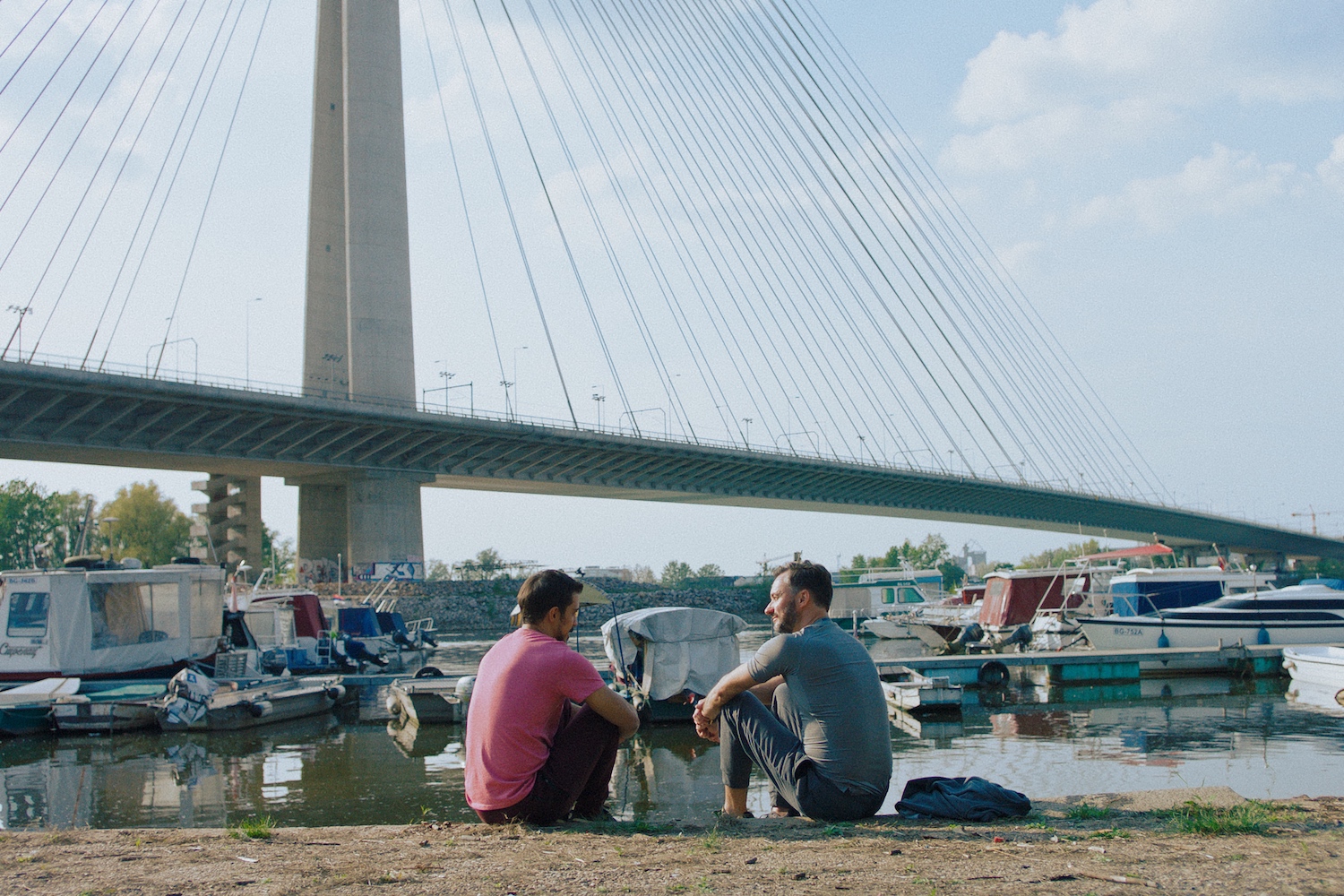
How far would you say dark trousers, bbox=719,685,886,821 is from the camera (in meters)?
4.89

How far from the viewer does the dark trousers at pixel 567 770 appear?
4.85 m

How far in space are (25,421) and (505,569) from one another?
39091 millimetres

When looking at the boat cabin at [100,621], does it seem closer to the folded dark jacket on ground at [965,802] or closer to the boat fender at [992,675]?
the boat fender at [992,675]

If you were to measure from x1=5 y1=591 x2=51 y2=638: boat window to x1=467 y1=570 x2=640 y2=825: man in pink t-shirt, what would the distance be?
14862 millimetres

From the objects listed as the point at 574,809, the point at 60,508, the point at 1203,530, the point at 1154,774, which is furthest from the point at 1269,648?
the point at 60,508

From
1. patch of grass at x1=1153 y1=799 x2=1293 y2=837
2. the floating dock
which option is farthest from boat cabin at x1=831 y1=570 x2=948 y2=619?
patch of grass at x1=1153 y1=799 x2=1293 y2=837

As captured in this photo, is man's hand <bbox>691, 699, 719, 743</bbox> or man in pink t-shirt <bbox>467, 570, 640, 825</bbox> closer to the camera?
man in pink t-shirt <bbox>467, 570, 640, 825</bbox>

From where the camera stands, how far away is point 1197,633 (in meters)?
22.9

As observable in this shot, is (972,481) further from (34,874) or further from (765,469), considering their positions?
(34,874)

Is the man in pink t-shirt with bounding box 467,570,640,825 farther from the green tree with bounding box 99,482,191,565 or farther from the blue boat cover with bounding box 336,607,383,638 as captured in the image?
the green tree with bounding box 99,482,191,565

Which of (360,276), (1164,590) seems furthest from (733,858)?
(360,276)

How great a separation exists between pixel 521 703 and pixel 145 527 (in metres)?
72.4

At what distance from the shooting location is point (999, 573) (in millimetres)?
30812

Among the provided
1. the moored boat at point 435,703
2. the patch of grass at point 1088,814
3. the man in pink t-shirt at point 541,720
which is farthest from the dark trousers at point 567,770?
the moored boat at point 435,703
